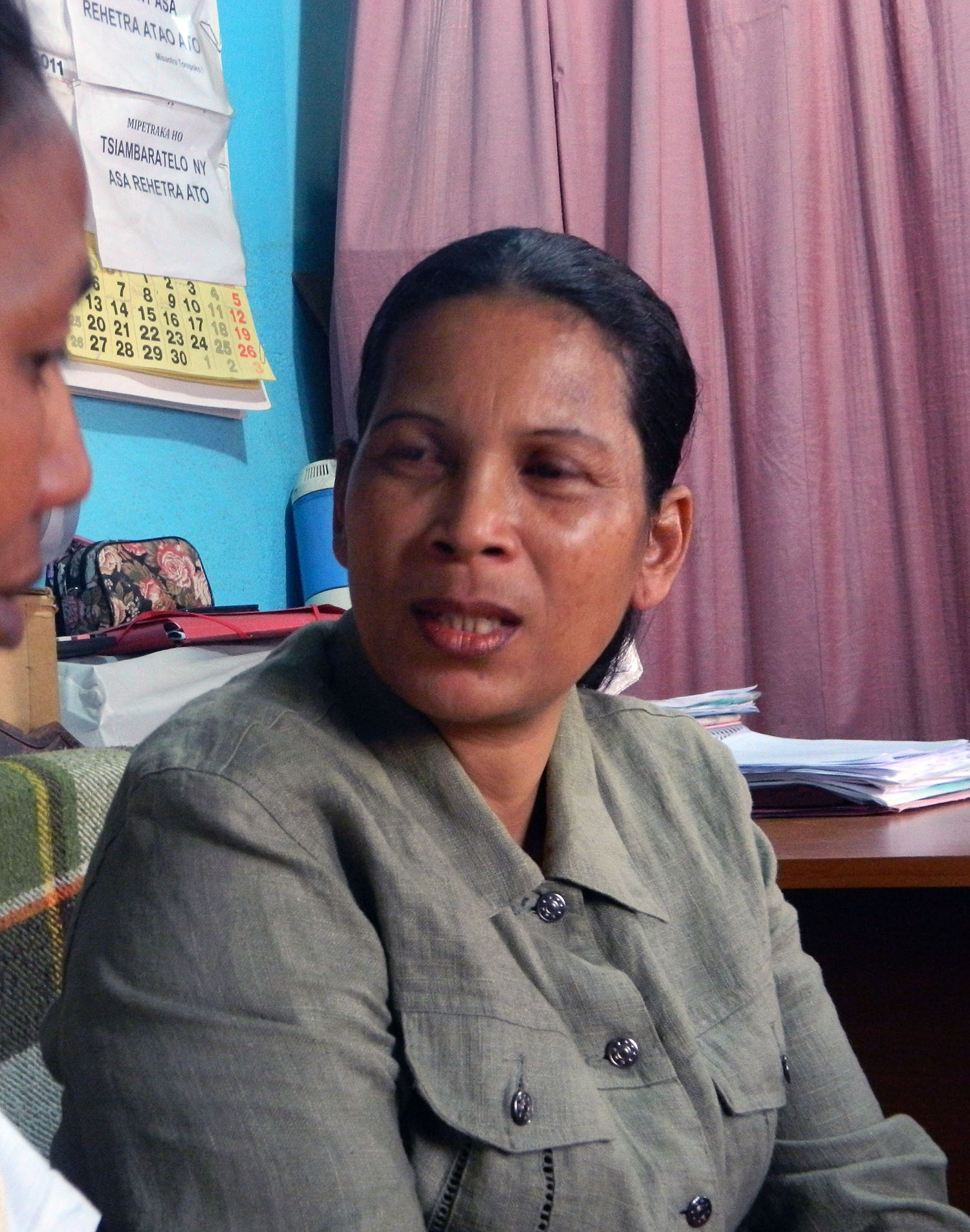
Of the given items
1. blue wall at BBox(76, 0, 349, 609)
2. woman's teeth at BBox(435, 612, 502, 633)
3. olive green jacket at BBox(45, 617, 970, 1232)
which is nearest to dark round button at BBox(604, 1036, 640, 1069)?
olive green jacket at BBox(45, 617, 970, 1232)

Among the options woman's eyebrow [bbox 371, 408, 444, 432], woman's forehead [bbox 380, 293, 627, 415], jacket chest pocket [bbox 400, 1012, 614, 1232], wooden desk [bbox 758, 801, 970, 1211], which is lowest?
wooden desk [bbox 758, 801, 970, 1211]

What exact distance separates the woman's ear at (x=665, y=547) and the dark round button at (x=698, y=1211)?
0.44 metres

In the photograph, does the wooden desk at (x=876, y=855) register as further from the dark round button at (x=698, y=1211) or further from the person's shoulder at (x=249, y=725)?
the person's shoulder at (x=249, y=725)

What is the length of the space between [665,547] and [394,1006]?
470 mm

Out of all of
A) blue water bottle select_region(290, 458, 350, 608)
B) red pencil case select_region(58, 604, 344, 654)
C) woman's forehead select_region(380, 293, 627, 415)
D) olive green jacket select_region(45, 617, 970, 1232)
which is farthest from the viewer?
blue water bottle select_region(290, 458, 350, 608)

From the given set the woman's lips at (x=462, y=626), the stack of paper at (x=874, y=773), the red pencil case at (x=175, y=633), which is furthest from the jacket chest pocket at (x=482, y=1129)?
the red pencil case at (x=175, y=633)

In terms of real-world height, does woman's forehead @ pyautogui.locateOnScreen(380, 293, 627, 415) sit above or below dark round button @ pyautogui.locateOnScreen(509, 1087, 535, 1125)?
above

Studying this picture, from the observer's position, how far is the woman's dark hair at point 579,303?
0.95 m

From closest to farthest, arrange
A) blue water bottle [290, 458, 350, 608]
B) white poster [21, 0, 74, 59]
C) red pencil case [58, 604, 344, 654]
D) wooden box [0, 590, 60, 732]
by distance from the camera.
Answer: wooden box [0, 590, 60, 732]
red pencil case [58, 604, 344, 654]
white poster [21, 0, 74, 59]
blue water bottle [290, 458, 350, 608]

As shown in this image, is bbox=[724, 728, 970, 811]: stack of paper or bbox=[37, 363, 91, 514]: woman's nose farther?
bbox=[724, 728, 970, 811]: stack of paper

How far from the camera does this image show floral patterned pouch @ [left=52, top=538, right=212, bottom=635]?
1621 mm

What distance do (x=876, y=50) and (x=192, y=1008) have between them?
203cm

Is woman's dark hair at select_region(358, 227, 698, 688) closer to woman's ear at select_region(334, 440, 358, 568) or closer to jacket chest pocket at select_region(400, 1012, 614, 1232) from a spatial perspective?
woman's ear at select_region(334, 440, 358, 568)

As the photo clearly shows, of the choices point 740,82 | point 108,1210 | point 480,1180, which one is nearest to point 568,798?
point 480,1180
